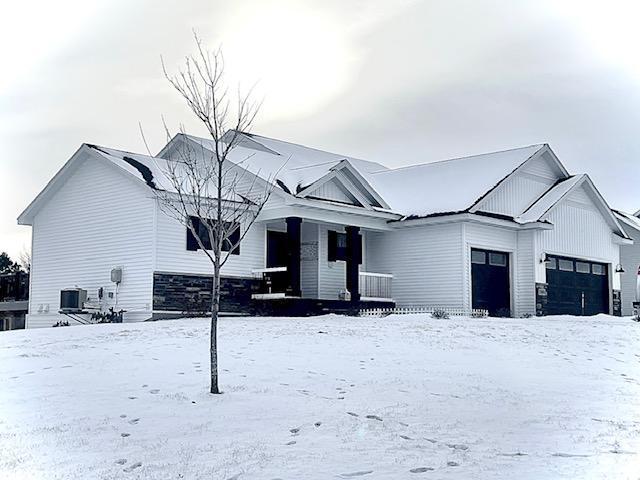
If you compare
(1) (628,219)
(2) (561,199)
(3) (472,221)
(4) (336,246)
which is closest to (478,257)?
(3) (472,221)

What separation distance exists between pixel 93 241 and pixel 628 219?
22.8 m

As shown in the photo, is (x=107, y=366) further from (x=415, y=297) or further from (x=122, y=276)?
(x=415, y=297)

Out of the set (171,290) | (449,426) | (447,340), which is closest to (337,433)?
(449,426)

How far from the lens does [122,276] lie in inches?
870

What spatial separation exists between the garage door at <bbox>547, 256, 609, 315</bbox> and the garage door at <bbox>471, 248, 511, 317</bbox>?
1720mm

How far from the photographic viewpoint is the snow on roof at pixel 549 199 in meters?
26.9

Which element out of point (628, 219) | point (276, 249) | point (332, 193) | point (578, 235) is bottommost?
point (276, 249)

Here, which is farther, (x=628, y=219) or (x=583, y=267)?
(x=628, y=219)

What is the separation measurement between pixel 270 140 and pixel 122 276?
10.7 meters

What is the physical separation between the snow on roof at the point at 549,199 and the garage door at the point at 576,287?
5.65ft

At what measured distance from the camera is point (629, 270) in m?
34.5

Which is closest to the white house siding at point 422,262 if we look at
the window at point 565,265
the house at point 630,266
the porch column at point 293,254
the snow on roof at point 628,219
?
the porch column at point 293,254

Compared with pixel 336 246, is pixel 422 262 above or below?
below

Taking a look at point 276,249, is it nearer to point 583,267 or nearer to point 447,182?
point 447,182
